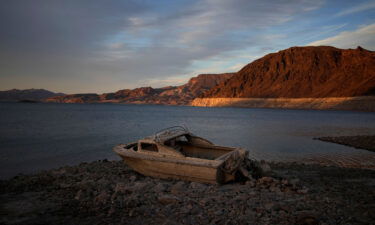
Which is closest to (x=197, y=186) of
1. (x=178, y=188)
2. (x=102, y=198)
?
(x=178, y=188)

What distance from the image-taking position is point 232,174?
874 cm

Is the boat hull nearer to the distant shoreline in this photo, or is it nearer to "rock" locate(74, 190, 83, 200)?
"rock" locate(74, 190, 83, 200)

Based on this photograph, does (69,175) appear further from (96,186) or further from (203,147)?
(203,147)

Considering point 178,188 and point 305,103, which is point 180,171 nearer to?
point 178,188

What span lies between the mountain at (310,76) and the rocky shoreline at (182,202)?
125 m

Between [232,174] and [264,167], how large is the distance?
204 cm

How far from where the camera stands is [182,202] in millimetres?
7219

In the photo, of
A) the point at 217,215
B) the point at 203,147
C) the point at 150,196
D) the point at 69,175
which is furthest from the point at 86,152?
the point at 217,215

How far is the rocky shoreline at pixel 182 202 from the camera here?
6.27 metres

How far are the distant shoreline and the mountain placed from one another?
12.2 feet

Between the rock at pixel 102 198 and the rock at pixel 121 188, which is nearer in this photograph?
the rock at pixel 102 198

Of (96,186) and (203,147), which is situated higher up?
(203,147)

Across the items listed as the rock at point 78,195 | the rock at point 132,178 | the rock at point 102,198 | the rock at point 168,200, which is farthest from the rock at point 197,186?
the rock at point 78,195

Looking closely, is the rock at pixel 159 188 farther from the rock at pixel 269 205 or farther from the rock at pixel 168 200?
the rock at pixel 269 205
